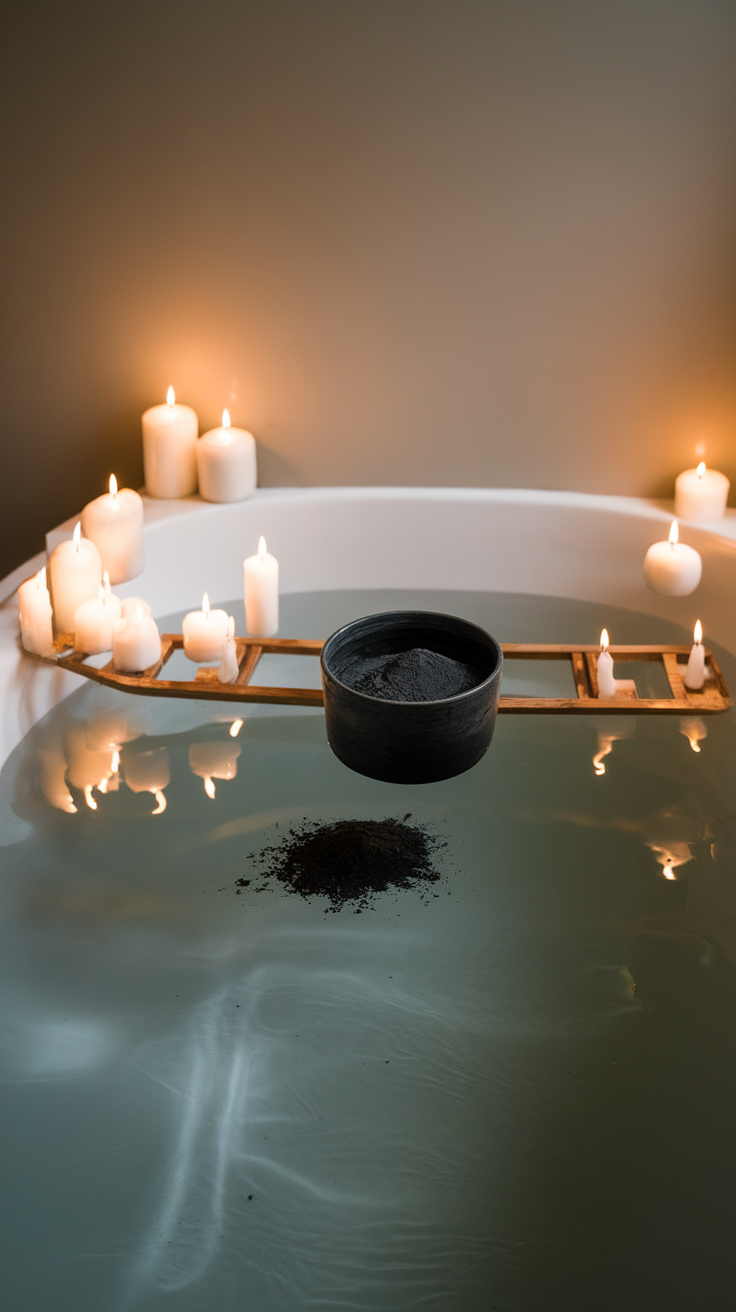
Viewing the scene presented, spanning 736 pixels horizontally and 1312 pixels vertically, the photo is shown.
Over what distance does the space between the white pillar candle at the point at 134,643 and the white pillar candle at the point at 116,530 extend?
0.22m

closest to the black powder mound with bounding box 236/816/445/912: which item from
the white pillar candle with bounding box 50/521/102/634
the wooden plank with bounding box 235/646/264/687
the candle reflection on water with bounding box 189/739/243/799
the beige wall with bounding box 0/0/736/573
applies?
the candle reflection on water with bounding box 189/739/243/799

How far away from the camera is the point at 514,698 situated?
1.58m

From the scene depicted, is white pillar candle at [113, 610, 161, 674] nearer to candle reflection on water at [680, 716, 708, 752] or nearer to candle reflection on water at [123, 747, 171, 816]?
candle reflection on water at [123, 747, 171, 816]

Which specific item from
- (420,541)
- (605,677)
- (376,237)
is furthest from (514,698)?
(376,237)

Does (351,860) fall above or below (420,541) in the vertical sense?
below

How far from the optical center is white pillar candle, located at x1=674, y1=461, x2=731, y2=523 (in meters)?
2.00

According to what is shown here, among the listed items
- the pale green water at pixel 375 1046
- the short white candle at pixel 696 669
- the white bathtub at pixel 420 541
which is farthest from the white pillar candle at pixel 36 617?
the short white candle at pixel 696 669

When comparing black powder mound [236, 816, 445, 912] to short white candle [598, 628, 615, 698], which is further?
short white candle [598, 628, 615, 698]

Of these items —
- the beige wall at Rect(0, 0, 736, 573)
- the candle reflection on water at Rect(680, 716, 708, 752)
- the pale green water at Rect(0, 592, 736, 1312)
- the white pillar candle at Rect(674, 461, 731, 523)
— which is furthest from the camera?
the white pillar candle at Rect(674, 461, 731, 523)

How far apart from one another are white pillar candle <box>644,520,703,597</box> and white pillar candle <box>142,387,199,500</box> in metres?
0.92

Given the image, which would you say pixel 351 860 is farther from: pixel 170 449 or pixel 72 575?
pixel 170 449

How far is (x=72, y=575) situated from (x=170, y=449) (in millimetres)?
481

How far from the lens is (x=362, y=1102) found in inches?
41.5

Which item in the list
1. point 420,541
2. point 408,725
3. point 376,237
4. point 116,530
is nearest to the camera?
point 408,725
